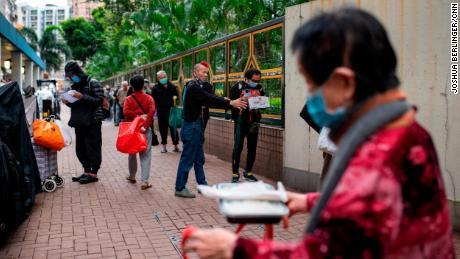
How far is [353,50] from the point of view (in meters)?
1.36

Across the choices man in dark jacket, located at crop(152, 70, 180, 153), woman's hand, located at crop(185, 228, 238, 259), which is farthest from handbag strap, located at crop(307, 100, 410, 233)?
man in dark jacket, located at crop(152, 70, 180, 153)

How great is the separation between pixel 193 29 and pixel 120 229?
1423cm

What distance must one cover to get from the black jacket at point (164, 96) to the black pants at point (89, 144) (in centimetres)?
407

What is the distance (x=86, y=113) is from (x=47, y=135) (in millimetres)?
877

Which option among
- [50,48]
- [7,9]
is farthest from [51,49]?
[7,9]

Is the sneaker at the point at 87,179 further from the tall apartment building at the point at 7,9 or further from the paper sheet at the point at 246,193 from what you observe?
the tall apartment building at the point at 7,9

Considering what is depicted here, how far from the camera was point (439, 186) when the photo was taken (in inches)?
57.9

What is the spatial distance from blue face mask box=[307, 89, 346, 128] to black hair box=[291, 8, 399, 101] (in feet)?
0.18

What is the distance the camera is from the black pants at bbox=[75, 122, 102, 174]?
793 centimetres

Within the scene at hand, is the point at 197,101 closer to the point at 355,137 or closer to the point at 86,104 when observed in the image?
the point at 86,104

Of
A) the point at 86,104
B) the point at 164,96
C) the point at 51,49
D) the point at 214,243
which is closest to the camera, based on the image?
the point at 214,243

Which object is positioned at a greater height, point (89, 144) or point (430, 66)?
point (430, 66)

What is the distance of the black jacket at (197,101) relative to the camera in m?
6.62

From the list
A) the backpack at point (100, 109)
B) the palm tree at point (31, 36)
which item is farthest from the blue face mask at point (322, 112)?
the palm tree at point (31, 36)
